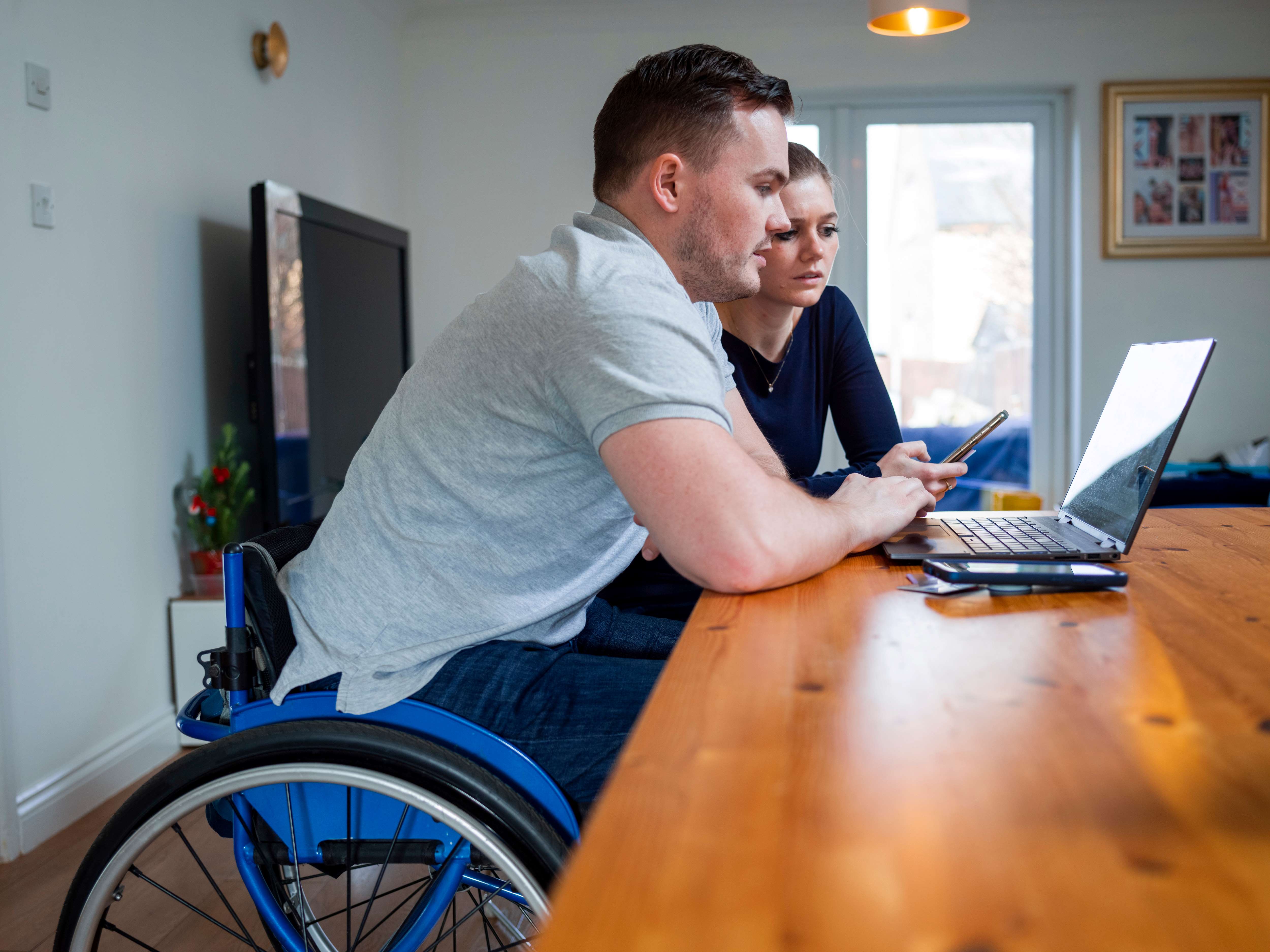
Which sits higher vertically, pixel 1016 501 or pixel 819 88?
pixel 819 88

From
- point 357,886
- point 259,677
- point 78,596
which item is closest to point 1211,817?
point 259,677

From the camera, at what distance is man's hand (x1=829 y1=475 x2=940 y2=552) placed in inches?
41.4

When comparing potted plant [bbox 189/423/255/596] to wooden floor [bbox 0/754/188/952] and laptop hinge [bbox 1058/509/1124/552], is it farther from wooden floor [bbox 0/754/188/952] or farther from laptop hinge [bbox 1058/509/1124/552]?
laptop hinge [bbox 1058/509/1124/552]

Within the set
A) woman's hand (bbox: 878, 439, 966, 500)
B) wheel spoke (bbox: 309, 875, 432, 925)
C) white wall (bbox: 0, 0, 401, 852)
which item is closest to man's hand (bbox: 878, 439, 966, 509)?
woman's hand (bbox: 878, 439, 966, 500)

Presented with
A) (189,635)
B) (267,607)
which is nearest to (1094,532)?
(267,607)

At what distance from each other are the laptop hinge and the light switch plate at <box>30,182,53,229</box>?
2.06m

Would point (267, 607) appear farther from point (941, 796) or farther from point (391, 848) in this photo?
point (941, 796)

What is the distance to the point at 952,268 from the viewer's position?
4543 mm

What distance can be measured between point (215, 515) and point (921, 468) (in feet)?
6.58

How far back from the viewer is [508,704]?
0.96 m

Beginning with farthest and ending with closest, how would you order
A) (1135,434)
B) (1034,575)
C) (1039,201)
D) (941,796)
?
(1039,201), (1135,434), (1034,575), (941,796)

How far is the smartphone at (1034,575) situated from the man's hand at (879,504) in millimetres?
134

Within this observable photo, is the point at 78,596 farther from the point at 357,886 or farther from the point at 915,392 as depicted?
the point at 915,392

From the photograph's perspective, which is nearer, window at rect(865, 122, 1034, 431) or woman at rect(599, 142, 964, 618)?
woman at rect(599, 142, 964, 618)
